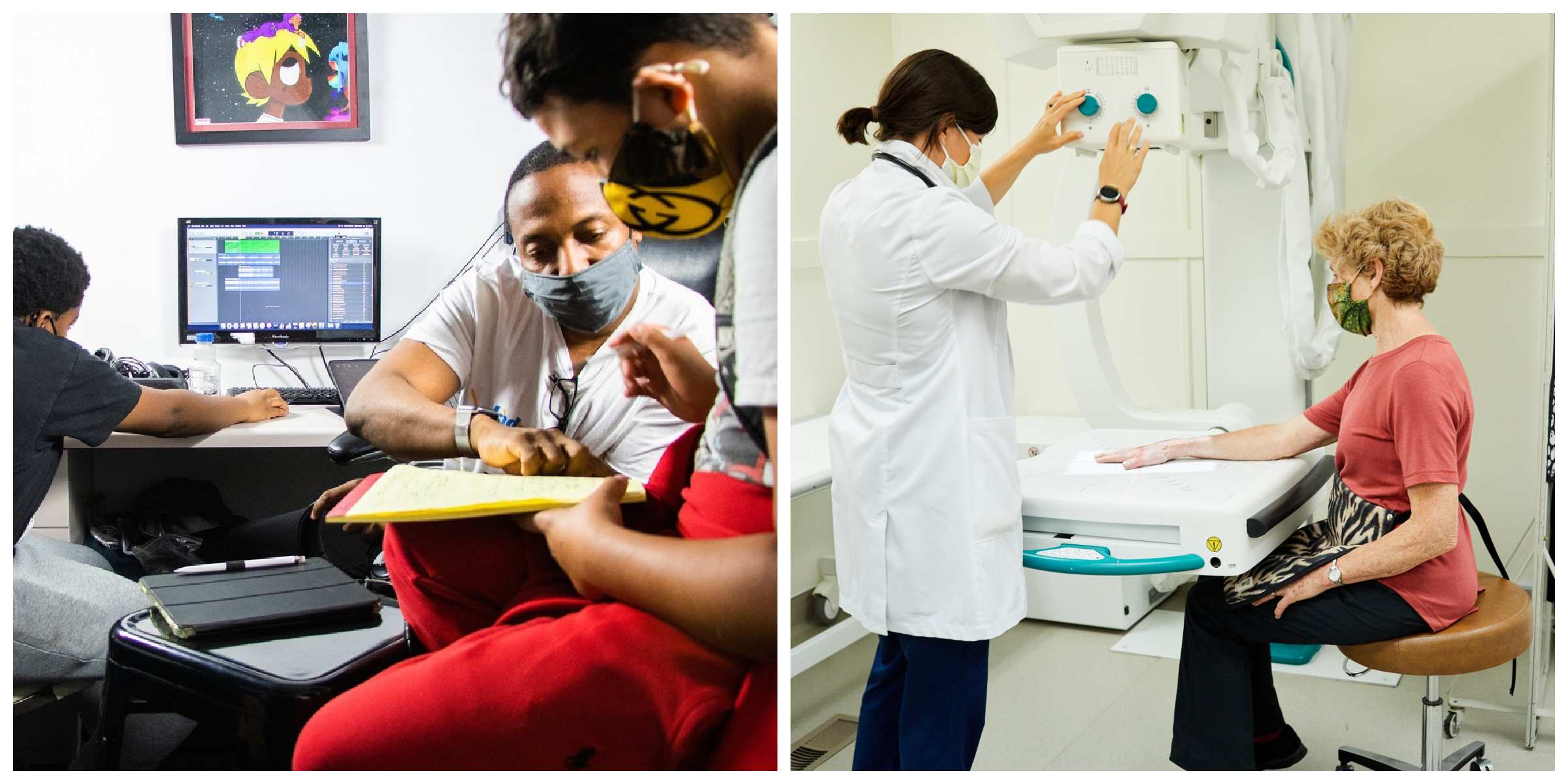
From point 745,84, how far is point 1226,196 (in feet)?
4.69

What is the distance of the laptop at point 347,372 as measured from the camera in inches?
75.6

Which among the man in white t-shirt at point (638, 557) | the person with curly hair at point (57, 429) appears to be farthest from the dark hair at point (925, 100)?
the person with curly hair at point (57, 429)

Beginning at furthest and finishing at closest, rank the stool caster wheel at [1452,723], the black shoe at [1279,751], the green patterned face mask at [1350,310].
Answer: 1. the stool caster wheel at [1452,723]
2. the black shoe at [1279,751]
3. the green patterned face mask at [1350,310]

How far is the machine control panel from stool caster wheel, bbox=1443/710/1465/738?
1480 millimetres

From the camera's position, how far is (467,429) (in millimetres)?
1871

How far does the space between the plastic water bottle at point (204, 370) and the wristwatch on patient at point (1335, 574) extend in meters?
1.92

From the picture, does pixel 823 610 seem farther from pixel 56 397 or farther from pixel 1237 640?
pixel 56 397

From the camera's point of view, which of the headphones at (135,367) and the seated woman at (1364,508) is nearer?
the headphones at (135,367)

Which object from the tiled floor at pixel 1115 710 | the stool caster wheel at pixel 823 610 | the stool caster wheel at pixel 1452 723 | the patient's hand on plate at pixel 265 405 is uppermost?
the patient's hand on plate at pixel 265 405

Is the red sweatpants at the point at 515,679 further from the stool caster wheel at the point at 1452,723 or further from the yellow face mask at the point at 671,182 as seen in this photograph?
the stool caster wheel at the point at 1452,723

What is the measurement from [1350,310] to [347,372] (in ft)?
5.93

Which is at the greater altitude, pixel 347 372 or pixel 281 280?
pixel 281 280

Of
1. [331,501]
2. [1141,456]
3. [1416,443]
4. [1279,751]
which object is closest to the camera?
[331,501]

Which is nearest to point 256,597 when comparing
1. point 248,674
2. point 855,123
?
point 248,674
